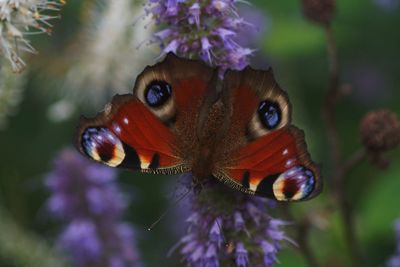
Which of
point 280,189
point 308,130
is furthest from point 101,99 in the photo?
point 280,189

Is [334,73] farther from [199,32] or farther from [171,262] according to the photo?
[171,262]

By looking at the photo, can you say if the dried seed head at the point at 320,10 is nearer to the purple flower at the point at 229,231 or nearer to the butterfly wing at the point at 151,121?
the butterfly wing at the point at 151,121

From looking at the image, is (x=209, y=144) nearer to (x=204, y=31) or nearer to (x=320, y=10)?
(x=204, y=31)

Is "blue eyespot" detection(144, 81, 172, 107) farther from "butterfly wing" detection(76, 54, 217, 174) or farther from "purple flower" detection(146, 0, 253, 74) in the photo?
"purple flower" detection(146, 0, 253, 74)

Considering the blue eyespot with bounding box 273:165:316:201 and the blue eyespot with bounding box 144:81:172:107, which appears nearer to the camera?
the blue eyespot with bounding box 273:165:316:201

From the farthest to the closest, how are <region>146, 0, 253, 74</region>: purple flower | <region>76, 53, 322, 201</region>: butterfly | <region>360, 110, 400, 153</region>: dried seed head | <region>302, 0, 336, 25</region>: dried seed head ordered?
<region>302, 0, 336, 25</region>: dried seed head
<region>360, 110, 400, 153</region>: dried seed head
<region>146, 0, 253, 74</region>: purple flower
<region>76, 53, 322, 201</region>: butterfly

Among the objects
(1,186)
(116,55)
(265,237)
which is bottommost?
(265,237)

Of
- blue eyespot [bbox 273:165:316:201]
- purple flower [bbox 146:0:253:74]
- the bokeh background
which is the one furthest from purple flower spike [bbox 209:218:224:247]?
the bokeh background
